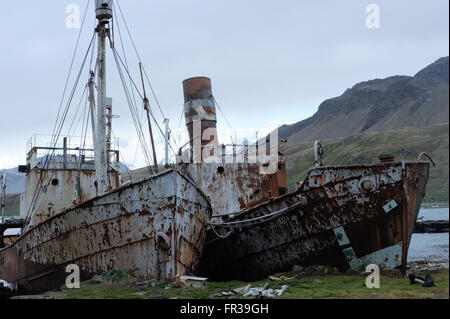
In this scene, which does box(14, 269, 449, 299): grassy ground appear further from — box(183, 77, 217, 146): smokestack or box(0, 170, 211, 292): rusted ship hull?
box(183, 77, 217, 146): smokestack

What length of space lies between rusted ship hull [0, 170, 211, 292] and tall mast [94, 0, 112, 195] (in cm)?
112

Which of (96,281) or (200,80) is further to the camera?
(200,80)

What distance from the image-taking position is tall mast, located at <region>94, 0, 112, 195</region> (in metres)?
12.9

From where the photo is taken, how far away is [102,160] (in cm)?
1291

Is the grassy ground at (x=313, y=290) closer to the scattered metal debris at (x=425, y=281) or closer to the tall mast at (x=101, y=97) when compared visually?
the scattered metal debris at (x=425, y=281)

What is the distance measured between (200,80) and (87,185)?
19.5 feet

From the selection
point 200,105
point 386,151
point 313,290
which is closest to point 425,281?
point 313,290

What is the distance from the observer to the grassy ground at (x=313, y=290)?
8609mm

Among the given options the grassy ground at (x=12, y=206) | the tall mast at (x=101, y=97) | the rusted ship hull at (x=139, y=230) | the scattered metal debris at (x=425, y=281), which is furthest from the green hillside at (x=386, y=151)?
the tall mast at (x=101, y=97)

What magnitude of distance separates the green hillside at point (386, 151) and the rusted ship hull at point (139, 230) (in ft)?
371
